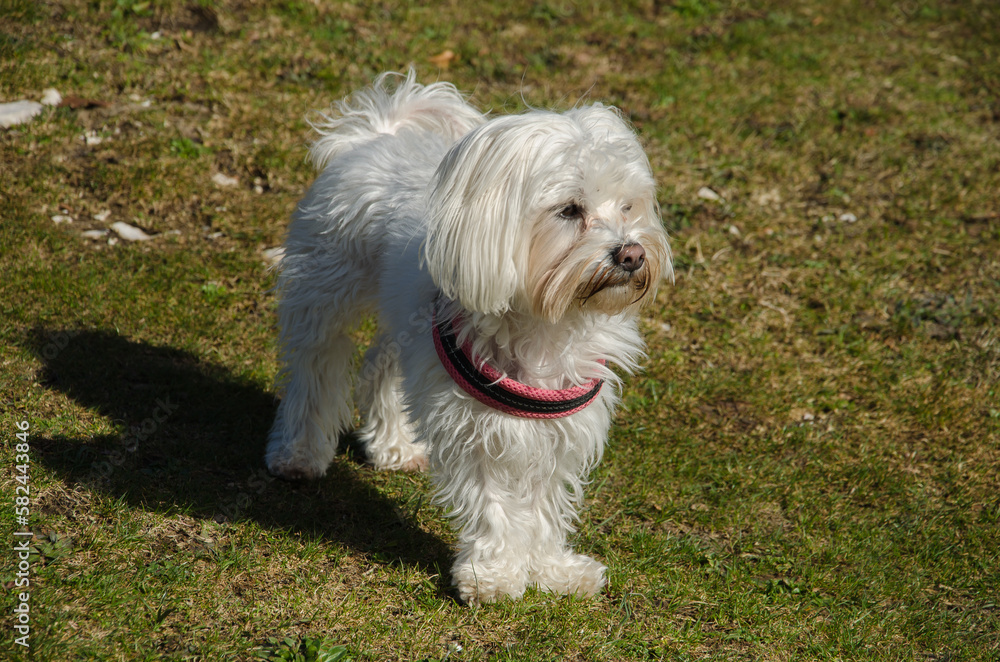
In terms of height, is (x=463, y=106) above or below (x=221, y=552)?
above

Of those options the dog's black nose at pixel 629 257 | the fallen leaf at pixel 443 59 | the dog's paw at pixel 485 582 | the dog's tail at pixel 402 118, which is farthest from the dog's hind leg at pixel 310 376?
the fallen leaf at pixel 443 59

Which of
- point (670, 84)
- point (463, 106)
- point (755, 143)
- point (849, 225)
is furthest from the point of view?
point (670, 84)

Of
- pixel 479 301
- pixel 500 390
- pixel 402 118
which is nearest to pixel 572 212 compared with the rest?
pixel 479 301

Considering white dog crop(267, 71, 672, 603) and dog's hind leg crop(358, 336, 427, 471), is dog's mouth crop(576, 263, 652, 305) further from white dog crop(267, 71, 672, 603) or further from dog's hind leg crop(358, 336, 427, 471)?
dog's hind leg crop(358, 336, 427, 471)

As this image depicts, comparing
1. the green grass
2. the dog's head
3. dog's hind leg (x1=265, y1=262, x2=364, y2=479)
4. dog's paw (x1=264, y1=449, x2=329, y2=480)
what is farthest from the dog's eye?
dog's paw (x1=264, y1=449, x2=329, y2=480)

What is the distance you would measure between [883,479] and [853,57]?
489 cm

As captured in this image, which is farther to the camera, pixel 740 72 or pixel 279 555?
pixel 740 72

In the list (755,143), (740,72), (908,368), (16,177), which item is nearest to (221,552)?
(16,177)

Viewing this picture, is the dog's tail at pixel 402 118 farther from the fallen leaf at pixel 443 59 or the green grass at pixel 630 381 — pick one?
the fallen leaf at pixel 443 59

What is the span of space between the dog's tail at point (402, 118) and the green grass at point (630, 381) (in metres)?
1.26

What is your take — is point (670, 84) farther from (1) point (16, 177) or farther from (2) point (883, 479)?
(1) point (16, 177)

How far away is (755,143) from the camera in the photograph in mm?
6496

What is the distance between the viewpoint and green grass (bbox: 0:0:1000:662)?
10.2ft

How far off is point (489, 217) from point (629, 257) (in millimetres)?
441
